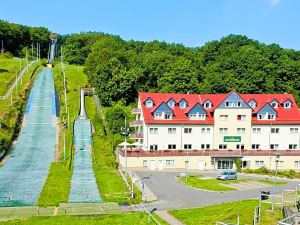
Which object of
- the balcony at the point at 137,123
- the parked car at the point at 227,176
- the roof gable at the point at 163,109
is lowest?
the parked car at the point at 227,176

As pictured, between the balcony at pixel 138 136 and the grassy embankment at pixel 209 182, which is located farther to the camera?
the balcony at pixel 138 136

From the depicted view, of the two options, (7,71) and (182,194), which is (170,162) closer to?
(182,194)

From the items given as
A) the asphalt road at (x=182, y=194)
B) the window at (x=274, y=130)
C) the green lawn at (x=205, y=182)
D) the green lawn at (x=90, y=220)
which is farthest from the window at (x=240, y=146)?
the green lawn at (x=90, y=220)

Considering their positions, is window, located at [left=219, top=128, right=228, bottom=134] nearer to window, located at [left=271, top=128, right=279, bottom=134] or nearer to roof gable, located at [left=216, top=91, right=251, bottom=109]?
roof gable, located at [left=216, top=91, right=251, bottom=109]

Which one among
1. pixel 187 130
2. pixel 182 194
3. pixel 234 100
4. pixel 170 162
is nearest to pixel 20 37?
pixel 187 130

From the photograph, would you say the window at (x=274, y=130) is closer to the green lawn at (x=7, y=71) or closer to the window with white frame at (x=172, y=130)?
the window with white frame at (x=172, y=130)

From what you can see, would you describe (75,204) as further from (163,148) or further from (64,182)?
(163,148)
